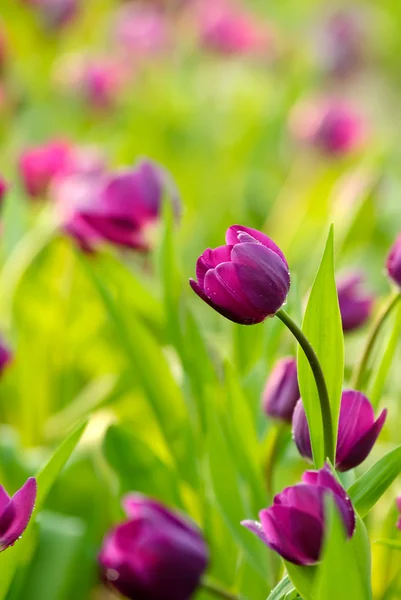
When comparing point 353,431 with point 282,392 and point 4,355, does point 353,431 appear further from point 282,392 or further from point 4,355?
point 4,355

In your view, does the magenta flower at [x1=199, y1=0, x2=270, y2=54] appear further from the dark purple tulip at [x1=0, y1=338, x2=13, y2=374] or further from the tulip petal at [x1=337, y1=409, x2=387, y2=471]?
the tulip petal at [x1=337, y1=409, x2=387, y2=471]

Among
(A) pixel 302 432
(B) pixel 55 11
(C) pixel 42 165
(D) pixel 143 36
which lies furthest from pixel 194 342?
(D) pixel 143 36

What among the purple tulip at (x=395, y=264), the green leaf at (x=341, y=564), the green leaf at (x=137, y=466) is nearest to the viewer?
the green leaf at (x=341, y=564)

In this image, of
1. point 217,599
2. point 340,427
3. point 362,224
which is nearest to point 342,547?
point 340,427

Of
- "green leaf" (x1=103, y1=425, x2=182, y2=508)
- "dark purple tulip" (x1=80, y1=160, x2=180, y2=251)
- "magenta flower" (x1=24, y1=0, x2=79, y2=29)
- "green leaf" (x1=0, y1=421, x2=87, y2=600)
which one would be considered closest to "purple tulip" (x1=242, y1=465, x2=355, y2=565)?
"green leaf" (x1=0, y1=421, x2=87, y2=600)

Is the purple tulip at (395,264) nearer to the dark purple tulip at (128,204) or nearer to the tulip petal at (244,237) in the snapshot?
the tulip petal at (244,237)

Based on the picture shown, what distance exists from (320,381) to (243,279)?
0.18 feet

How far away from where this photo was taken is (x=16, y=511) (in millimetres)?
361

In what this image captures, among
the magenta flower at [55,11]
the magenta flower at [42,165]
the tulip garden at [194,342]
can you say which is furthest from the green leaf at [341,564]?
the magenta flower at [55,11]

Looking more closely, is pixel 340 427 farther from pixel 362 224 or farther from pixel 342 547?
pixel 362 224

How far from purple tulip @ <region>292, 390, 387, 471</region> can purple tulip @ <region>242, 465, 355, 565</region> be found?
0.04 metres

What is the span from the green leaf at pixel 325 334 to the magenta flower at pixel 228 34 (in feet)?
4.65

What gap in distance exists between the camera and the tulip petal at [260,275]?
1.21 ft

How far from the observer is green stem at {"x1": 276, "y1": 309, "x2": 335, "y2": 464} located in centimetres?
37
